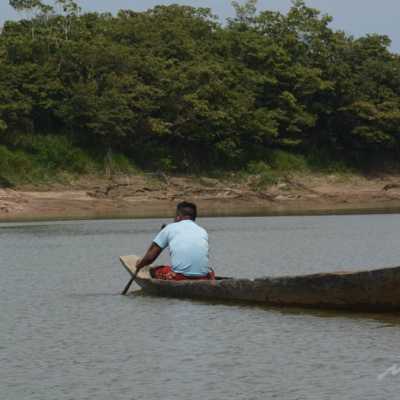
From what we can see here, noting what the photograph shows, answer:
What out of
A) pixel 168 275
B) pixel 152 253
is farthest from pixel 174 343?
pixel 168 275

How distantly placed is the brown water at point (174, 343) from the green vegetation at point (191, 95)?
23.4 meters

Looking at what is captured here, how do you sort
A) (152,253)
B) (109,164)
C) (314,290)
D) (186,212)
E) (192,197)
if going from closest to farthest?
(314,290), (186,212), (152,253), (192,197), (109,164)

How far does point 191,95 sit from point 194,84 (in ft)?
3.49

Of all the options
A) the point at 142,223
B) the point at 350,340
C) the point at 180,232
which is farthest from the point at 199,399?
the point at 142,223

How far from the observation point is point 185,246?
14.1m

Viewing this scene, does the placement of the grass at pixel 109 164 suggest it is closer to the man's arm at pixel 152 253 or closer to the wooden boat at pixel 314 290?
the man's arm at pixel 152 253

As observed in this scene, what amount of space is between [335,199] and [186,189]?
340 inches

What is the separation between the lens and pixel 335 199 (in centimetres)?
4859

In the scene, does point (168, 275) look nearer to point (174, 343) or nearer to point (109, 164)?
point (174, 343)

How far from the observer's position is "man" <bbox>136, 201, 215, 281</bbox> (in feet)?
46.4

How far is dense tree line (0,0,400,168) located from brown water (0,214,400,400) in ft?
80.7

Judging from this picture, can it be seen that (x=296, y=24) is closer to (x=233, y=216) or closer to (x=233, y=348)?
(x=233, y=216)

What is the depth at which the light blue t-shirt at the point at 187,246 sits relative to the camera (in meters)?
14.1

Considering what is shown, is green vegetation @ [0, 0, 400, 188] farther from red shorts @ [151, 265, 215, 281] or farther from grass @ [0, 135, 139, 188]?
red shorts @ [151, 265, 215, 281]
